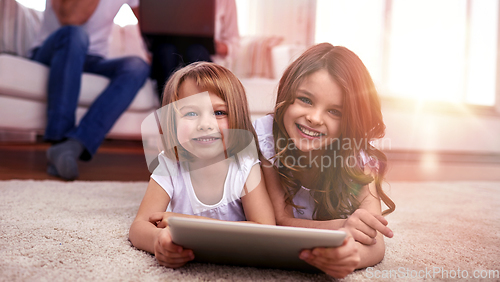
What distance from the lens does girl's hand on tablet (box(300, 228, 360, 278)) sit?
378 mm

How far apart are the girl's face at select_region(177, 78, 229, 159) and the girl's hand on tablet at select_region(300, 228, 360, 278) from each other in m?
0.29

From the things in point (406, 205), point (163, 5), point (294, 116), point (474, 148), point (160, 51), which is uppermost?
point (163, 5)

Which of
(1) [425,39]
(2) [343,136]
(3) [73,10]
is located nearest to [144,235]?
(2) [343,136]

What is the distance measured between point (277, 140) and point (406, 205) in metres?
0.56

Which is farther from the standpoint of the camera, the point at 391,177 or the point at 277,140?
the point at 391,177

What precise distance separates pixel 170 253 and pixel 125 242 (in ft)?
0.55

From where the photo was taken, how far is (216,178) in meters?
0.65

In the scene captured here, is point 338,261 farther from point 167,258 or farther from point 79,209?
point 79,209

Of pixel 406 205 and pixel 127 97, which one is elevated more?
pixel 127 97

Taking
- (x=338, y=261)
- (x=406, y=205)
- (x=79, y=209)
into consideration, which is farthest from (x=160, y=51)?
(x=338, y=261)

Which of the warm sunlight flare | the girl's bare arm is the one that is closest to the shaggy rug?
the girl's bare arm

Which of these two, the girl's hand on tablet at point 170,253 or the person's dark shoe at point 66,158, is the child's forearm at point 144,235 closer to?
the girl's hand on tablet at point 170,253

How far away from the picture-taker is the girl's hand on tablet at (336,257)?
1.24 feet

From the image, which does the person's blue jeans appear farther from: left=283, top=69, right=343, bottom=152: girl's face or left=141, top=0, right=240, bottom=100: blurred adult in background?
left=283, top=69, right=343, bottom=152: girl's face
